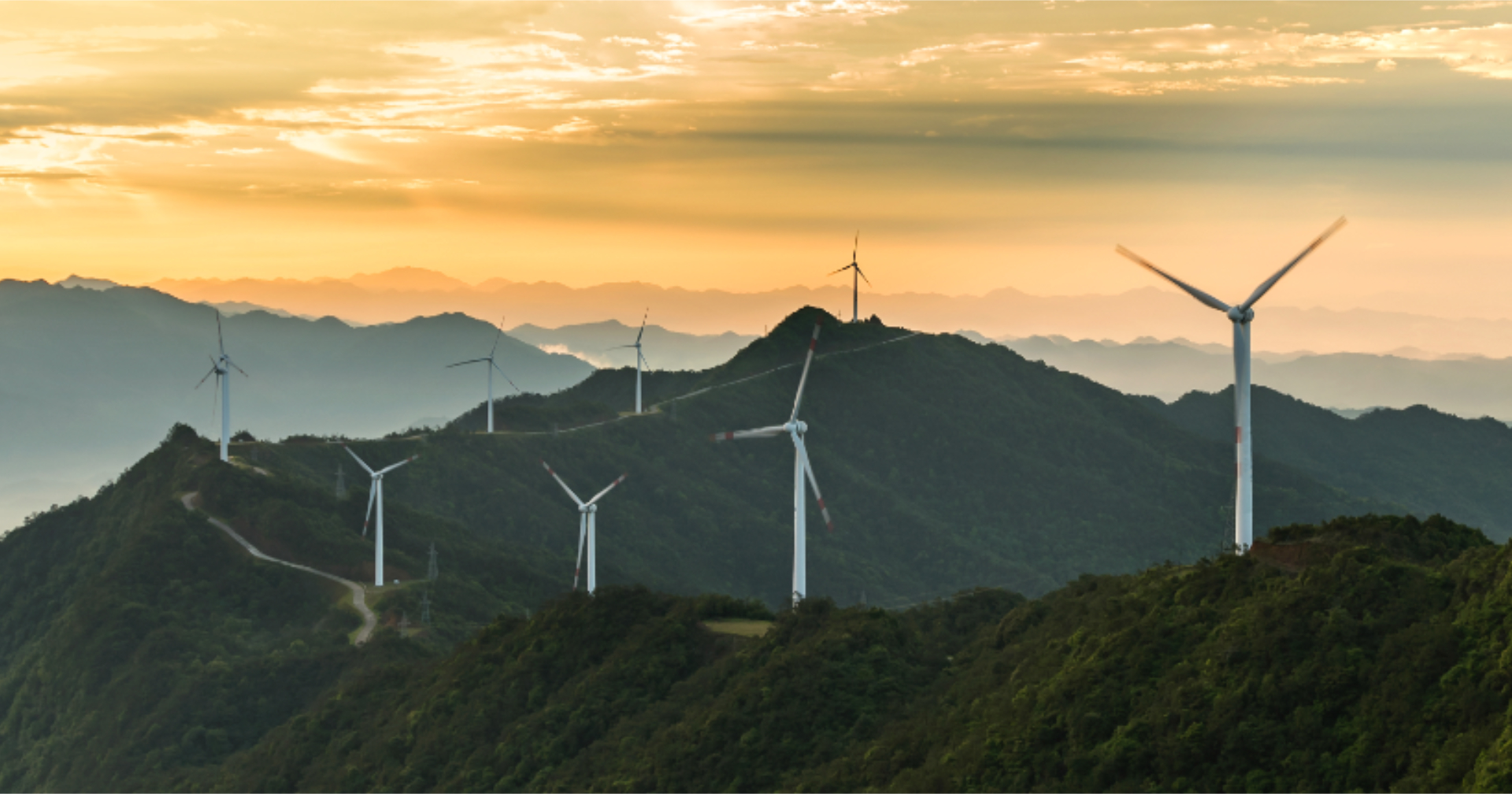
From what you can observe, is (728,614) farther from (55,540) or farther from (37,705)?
(55,540)

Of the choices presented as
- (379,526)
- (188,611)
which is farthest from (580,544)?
(188,611)

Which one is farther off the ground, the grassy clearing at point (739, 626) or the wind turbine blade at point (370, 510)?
the grassy clearing at point (739, 626)

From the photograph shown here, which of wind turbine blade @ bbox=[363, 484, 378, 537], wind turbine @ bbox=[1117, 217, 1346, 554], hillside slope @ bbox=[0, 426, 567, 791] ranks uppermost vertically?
wind turbine @ bbox=[1117, 217, 1346, 554]

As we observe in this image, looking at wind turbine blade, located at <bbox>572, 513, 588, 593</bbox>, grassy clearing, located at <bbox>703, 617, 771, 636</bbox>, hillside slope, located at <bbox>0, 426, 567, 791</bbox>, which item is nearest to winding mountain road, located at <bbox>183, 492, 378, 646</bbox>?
hillside slope, located at <bbox>0, 426, 567, 791</bbox>

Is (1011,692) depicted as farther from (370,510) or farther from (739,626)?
(370,510)

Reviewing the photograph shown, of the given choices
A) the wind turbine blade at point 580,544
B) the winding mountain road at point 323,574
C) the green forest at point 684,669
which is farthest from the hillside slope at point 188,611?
the wind turbine blade at point 580,544

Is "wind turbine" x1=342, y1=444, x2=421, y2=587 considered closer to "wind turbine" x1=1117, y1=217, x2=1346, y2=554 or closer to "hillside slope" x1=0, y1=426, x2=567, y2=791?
"hillside slope" x1=0, y1=426, x2=567, y2=791

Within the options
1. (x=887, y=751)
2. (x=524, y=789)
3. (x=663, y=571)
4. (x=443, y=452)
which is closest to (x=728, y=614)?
(x=524, y=789)

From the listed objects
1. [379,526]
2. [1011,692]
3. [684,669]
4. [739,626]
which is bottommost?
[379,526]

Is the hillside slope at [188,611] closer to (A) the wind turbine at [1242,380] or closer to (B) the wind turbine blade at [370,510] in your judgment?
(B) the wind turbine blade at [370,510]
